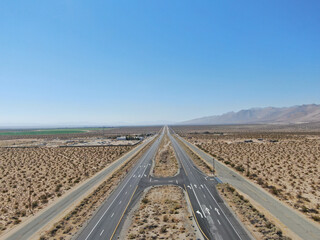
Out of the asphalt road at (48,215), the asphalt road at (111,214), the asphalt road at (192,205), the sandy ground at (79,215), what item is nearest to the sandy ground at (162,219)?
the asphalt road at (192,205)

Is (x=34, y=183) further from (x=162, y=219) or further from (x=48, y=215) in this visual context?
(x=162, y=219)

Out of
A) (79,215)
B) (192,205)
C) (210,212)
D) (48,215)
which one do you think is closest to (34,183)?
(48,215)

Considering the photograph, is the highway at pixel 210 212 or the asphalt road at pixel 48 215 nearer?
the highway at pixel 210 212

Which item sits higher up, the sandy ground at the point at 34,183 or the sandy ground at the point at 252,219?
the sandy ground at the point at 34,183

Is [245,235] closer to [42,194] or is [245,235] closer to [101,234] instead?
[101,234]

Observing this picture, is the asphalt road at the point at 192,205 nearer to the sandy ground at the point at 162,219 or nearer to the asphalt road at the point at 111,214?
the asphalt road at the point at 111,214

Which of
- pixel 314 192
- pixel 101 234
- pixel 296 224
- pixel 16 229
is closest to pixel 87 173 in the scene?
pixel 16 229
